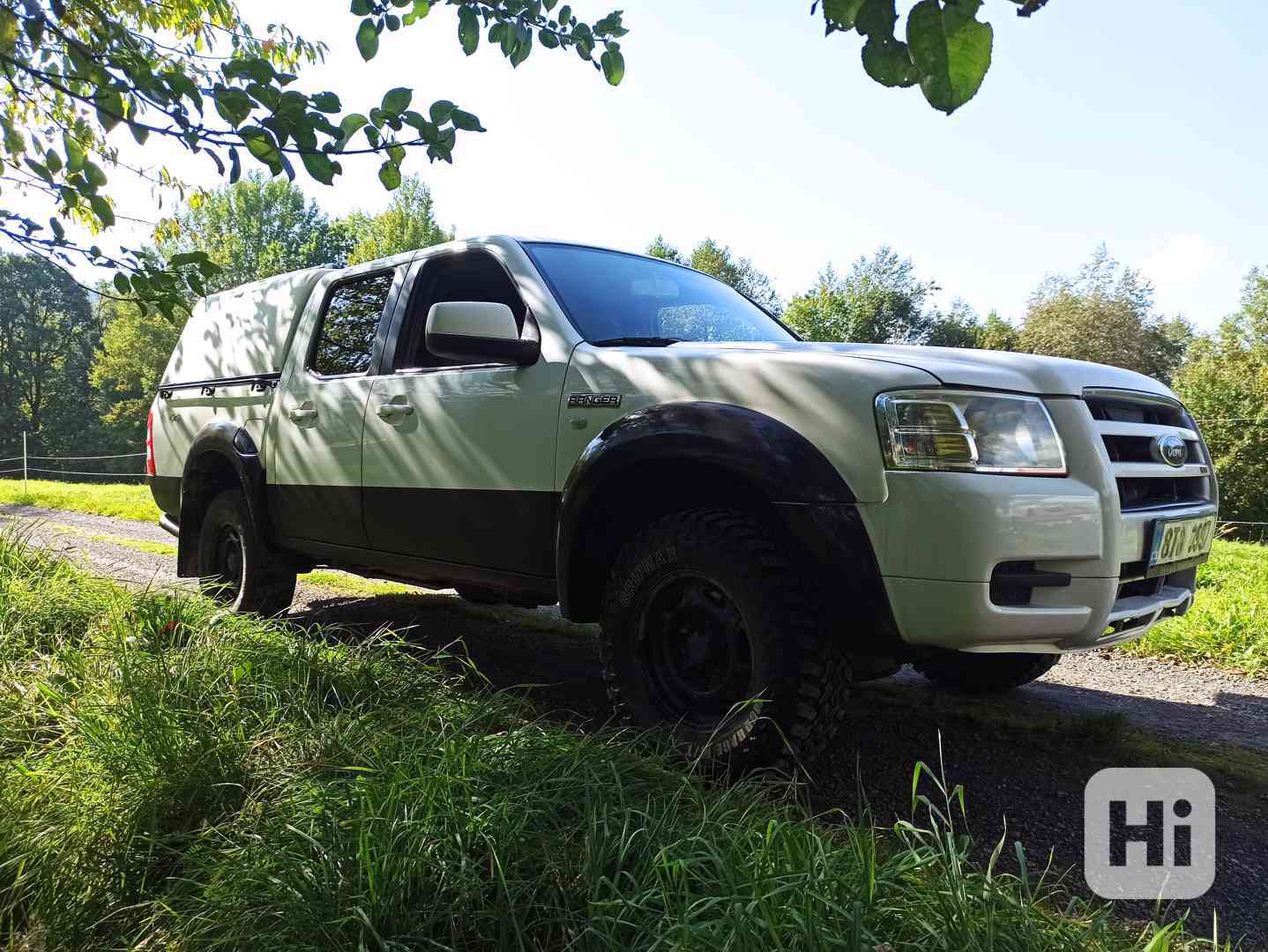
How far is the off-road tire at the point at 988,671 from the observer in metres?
3.62

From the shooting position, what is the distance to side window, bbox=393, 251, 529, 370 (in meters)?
3.95

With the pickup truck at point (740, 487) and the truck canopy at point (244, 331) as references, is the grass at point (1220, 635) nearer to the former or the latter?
the pickup truck at point (740, 487)

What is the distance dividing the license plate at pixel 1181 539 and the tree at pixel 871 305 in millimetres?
49545

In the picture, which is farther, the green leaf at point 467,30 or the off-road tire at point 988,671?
the off-road tire at point 988,671

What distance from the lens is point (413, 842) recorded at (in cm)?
182

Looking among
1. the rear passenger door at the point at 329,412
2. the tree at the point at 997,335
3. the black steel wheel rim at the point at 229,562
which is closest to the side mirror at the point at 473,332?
the rear passenger door at the point at 329,412

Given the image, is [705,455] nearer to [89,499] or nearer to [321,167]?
[321,167]

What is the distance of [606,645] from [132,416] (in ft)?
187

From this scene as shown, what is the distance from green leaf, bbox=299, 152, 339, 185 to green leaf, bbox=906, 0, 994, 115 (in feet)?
6.63

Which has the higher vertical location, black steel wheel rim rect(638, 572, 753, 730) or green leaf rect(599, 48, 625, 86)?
green leaf rect(599, 48, 625, 86)

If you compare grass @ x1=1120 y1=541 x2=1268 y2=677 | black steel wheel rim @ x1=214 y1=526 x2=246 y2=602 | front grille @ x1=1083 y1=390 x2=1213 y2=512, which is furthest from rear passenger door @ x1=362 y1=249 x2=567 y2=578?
grass @ x1=1120 y1=541 x2=1268 y2=677

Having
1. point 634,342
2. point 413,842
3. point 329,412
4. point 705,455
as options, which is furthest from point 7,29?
point 413,842

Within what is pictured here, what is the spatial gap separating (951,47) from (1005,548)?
137cm

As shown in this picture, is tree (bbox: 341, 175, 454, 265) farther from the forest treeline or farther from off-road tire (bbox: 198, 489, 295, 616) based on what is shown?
off-road tire (bbox: 198, 489, 295, 616)
